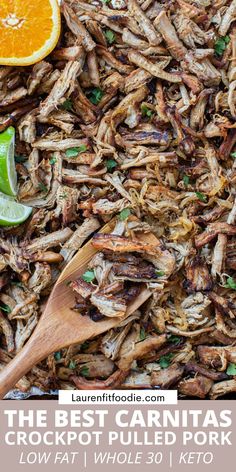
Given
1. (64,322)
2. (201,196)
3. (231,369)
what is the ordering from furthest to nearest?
1. (231,369)
2. (201,196)
3. (64,322)

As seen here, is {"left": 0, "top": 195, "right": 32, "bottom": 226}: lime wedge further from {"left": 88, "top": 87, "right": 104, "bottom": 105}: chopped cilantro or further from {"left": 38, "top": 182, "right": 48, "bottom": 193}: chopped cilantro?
{"left": 88, "top": 87, "right": 104, "bottom": 105}: chopped cilantro

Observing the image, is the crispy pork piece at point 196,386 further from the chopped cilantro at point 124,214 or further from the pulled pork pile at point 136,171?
the chopped cilantro at point 124,214

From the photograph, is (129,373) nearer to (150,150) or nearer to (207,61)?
(150,150)

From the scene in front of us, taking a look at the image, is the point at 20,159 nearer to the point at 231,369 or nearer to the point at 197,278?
the point at 197,278

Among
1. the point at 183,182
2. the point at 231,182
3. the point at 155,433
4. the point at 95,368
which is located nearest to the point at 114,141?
the point at 183,182

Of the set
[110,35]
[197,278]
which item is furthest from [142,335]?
[110,35]

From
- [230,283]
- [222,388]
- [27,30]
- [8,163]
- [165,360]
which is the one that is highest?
[27,30]

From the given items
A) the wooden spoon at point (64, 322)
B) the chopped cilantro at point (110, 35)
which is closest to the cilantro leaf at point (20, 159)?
the wooden spoon at point (64, 322)
